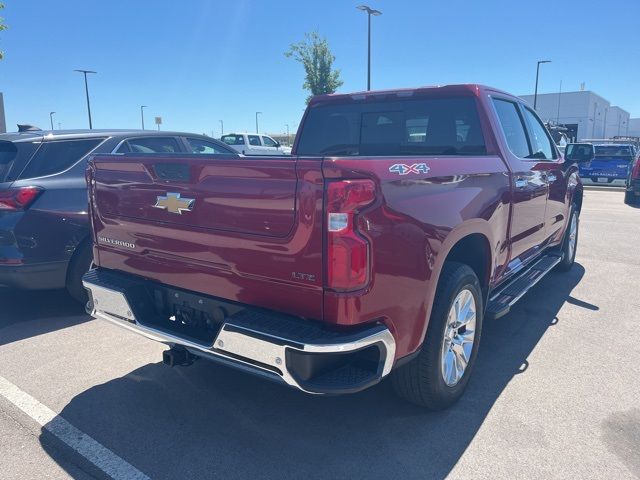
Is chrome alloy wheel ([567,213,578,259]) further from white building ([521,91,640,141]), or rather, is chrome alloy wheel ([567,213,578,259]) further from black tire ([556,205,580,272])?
white building ([521,91,640,141])

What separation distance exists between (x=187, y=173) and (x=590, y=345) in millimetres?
3468

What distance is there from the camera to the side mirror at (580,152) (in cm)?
550

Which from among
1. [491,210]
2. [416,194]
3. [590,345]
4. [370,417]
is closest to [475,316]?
[491,210]

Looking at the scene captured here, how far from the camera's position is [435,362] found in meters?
2.80

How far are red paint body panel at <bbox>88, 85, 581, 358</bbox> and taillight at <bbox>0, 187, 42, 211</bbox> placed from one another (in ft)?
4.57

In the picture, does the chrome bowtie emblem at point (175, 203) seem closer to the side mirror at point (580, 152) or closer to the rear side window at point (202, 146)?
the rear side window at point (202, 146)

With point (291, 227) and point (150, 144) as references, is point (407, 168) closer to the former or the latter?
point (291, 227)

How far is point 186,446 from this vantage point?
276 centimetres

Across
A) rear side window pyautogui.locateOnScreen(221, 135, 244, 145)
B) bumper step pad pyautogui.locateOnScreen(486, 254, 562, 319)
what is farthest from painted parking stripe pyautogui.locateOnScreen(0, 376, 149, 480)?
rear side window pyautogui.locateOnScreen(221, 135, 244, 145)

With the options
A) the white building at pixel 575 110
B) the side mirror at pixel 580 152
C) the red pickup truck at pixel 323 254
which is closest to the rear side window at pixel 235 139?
the side mirror at pixel 580 152

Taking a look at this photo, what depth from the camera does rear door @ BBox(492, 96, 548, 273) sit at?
3885 mm

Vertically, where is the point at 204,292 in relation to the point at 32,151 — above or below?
below

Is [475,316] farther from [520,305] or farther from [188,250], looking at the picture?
[520,305]

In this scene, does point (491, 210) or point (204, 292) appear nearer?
point (204, 292)
